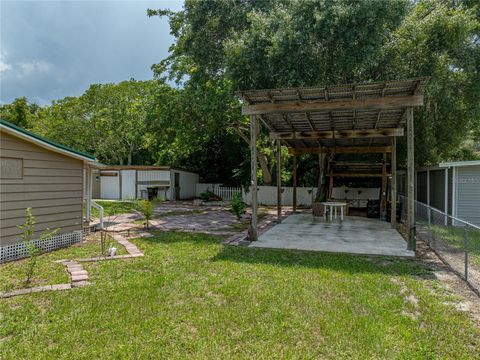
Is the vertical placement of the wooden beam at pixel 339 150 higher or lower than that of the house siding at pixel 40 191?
higher

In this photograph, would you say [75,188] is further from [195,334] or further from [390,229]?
[390,229]

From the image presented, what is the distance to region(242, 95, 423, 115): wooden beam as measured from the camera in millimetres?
6246

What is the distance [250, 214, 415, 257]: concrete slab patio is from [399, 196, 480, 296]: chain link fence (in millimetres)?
584

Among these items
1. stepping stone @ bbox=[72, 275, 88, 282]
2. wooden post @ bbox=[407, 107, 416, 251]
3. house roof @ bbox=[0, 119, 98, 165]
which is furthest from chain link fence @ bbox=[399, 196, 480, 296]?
house roof @ bbox=[0, 119, 98, 165]

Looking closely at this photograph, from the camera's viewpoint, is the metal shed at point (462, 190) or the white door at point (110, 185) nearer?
the metal shed at point (462, 190)

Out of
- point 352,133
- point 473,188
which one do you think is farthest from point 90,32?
point 473,188

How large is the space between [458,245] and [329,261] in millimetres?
2318

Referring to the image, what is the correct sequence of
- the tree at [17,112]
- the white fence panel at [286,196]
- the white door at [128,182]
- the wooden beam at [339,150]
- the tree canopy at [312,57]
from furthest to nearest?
1. the tree at [17,112]
2. the white door at [128,182]
3. the white fence panel at [286,196]
4. the wooden beam at [339,150]
5. the tree canopy at [312,57]

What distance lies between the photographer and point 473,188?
964 centimetres

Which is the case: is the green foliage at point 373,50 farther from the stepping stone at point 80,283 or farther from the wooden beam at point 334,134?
the stepping stone at point 80,283

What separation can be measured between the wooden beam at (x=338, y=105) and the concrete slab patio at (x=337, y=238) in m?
2.88

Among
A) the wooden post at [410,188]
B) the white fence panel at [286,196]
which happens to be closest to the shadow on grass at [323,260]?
the wooden post at [410,188]

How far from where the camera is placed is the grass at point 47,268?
167 inches

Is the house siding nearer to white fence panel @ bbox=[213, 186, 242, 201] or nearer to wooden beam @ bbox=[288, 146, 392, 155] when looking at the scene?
wooden beam @ bbox=[288, 146, 392, 155]
